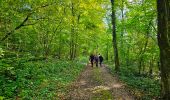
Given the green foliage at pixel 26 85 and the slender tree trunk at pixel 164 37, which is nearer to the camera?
the slender tree trunk at pixel 164 37

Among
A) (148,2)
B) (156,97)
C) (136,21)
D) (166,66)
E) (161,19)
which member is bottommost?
(156,97)

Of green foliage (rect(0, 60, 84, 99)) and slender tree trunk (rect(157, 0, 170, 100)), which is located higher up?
slender tree trunk (rect(157, 0, 170, 100))

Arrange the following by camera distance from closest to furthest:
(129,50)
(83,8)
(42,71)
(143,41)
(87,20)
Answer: (42,71), (143,41), (129,50), (83,8), (87,20)

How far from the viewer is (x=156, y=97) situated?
45.8 feet

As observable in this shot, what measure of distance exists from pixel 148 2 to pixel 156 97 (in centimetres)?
1095

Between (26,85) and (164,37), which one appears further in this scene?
(26,85)

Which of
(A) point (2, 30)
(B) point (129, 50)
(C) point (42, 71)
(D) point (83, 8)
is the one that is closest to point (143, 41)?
(B) point (129, 50)

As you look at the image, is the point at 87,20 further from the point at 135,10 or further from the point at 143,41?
the point at 135,10

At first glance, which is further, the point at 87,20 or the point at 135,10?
the point at 87,20

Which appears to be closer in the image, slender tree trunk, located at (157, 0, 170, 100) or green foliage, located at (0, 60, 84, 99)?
slender tree trunk, located at (157, 0, 170, 100)

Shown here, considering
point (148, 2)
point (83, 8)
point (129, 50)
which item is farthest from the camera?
point (83, 8)

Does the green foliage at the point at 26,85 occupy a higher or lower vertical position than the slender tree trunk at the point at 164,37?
lower

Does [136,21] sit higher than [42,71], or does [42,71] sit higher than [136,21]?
[136,21]

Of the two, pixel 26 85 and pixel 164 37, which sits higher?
pixel 164 37
